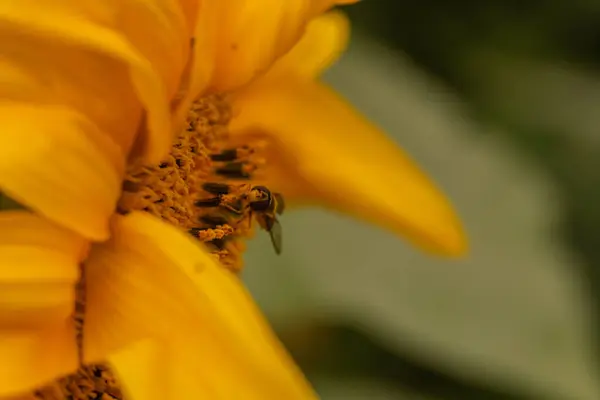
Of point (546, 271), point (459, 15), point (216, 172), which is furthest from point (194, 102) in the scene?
point (459, 15)

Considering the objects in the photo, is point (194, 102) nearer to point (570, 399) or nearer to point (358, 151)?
point (358, 151)

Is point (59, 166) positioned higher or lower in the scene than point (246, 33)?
lower

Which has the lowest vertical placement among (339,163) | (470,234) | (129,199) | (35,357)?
(35,357)

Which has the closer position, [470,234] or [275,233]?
[275,233]

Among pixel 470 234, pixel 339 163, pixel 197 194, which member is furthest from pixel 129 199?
pixel 470 234

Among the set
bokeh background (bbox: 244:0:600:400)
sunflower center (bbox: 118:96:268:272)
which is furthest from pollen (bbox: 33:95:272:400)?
bokeh background (bbox: 244:0:600:400)

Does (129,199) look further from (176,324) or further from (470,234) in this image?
(470,234)

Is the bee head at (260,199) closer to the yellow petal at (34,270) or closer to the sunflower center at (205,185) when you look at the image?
the sunflower center at (205,185)
